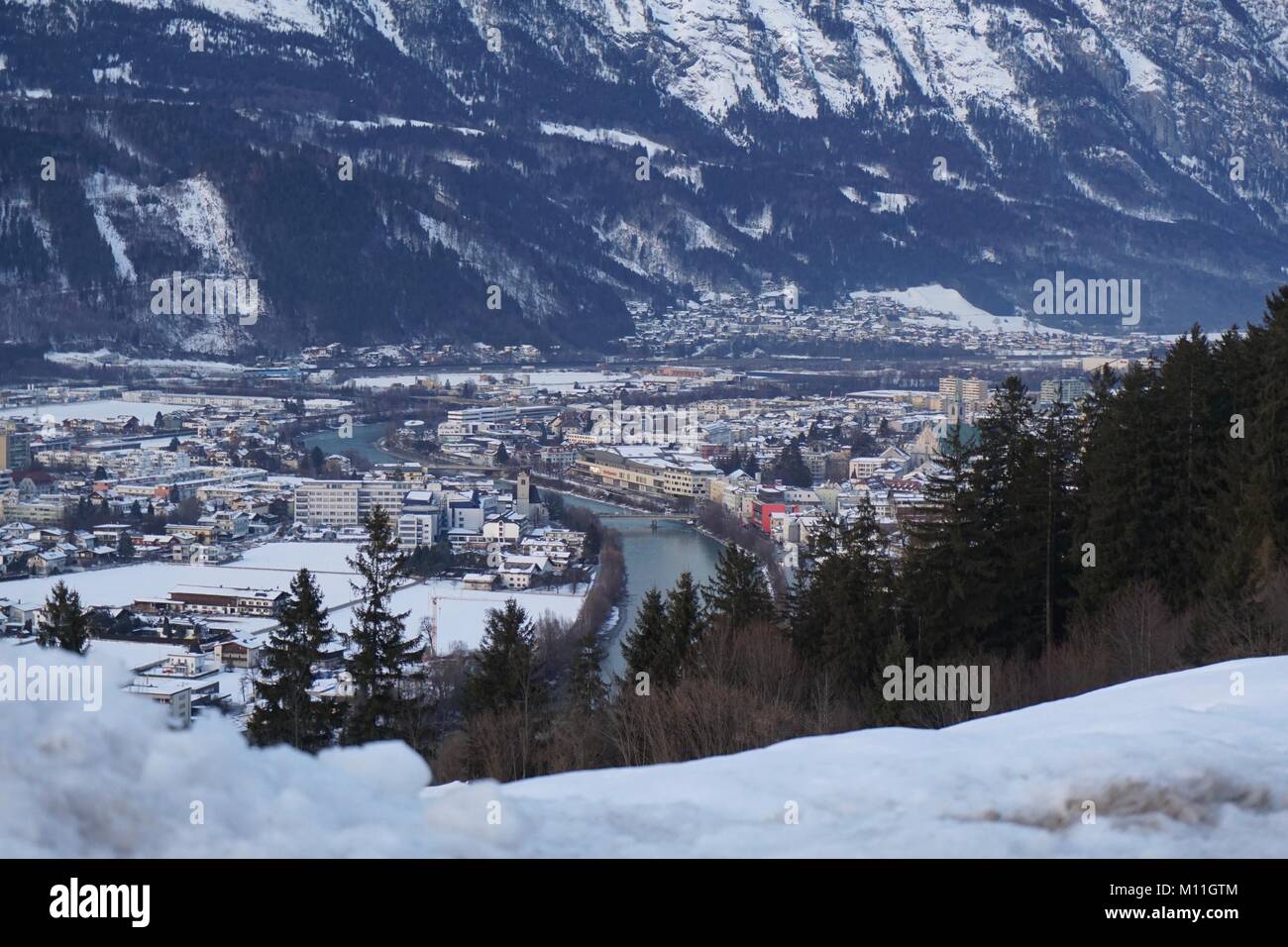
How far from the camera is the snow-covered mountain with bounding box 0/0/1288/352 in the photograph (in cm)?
8188

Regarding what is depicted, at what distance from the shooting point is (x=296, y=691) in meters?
11.9

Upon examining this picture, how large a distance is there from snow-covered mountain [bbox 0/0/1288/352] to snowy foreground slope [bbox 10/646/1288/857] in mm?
68874

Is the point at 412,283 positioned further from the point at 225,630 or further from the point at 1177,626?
the point at 1177,626

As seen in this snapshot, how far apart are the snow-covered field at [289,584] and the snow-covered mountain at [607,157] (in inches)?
1733

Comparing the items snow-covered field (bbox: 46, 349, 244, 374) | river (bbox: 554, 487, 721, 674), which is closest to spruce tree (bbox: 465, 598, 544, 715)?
river (bbox: 554, 487, 721, 674)

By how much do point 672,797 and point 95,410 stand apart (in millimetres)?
51856

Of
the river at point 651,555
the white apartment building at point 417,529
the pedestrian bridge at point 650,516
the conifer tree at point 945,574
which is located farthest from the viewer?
the pedestrian bridge at point 650,516

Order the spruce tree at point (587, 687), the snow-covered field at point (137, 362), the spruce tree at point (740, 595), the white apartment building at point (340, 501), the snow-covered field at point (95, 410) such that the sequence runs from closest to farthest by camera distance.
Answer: the spruce tree at point (587, 687)
the spruce tree at point (740, 595)
the white apartment building at point (340, 501)
the snow-covered field at point (95, 410)
the snow-covered field at point (137, 362)

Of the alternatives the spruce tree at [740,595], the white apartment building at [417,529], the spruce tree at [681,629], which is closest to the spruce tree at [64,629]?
the spruce tree at [681,629]

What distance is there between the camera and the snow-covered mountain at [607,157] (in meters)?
81.9

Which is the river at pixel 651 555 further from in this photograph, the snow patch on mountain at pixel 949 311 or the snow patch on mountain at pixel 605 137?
the snow patch on mountain at pixel 605 137

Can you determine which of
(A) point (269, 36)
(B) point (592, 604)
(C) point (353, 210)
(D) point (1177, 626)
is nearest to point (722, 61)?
(A) point (269, 36)

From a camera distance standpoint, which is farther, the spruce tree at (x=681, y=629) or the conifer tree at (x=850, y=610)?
the conifer tree at (x=850, y=610)

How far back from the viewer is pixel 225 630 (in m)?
20.5
